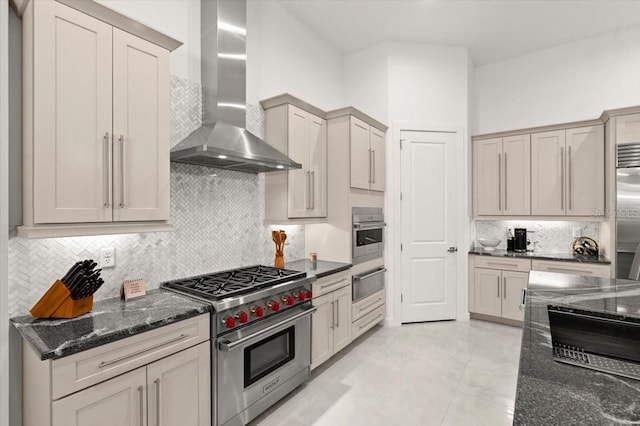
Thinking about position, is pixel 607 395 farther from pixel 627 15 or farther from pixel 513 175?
pixel 627 15

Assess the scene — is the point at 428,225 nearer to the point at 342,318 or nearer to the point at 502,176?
the point at 502,176

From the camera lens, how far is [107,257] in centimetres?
203

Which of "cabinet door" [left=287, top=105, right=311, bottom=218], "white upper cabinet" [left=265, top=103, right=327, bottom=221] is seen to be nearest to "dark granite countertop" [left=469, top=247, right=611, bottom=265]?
"white upper cabinet" [left=265, top=103, right=327, bottom=221]

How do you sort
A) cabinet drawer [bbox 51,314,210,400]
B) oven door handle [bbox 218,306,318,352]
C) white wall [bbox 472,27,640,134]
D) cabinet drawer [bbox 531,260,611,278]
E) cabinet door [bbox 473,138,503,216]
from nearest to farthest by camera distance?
cabinet drawer [bbox 51,314,210,400]
oven door handle [bbox 218,306,318,352]
cabinet drawer [bbox 531,260,611,278]
white wall [bbox 472,27,640,134]
cabinet door [bbox 473,138,503,216]

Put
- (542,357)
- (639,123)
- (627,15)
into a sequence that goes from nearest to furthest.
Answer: (542,357) < (639,123) < (627,15)

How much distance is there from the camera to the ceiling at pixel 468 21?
11.2 feet

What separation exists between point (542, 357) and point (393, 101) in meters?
3.58

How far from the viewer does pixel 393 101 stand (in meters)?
4.13

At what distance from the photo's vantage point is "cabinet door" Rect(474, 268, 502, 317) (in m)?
4.09

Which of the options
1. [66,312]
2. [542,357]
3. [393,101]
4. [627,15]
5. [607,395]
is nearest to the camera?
[607,395]

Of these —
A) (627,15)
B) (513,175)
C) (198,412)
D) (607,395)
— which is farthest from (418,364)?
(627,15)

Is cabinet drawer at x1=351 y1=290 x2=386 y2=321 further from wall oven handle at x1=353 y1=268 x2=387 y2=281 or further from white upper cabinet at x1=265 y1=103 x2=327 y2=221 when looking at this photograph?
white upper cabinet at x1=265 y1=103 x2=327 y2=221

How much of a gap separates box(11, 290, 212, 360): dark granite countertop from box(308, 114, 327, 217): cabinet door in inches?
64.3

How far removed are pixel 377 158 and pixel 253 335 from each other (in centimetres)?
259
